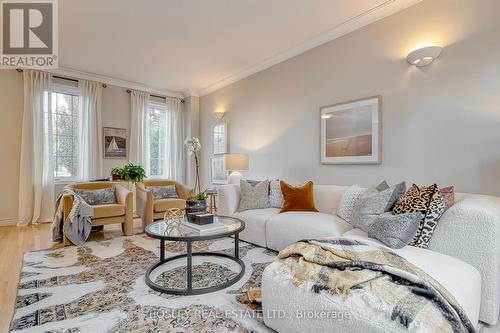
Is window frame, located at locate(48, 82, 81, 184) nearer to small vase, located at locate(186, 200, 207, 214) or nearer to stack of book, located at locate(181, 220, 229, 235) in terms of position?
small vase, located at locate(186, 200, 207, 214)

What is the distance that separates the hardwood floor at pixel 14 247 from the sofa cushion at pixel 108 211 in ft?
1.18

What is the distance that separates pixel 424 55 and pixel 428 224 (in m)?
1.79

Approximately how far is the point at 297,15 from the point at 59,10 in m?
2.87

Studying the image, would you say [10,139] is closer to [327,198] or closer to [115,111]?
[115,111]

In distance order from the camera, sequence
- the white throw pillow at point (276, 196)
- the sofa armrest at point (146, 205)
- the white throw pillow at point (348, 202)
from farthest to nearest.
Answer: the sofa armrest at point (146, 205) → the white throw pillow at point (276, 196) → the white throw pillow at point (348, 202)

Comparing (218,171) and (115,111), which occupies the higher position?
(115,111)

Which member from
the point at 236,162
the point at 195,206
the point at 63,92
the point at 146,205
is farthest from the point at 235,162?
the point at 63,92

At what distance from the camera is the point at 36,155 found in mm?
4477

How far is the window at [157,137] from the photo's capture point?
5953 millimetres

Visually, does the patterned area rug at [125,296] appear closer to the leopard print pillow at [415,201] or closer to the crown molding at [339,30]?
the leopard print pillow at [415,201]

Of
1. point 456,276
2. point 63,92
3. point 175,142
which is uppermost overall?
point 63,92

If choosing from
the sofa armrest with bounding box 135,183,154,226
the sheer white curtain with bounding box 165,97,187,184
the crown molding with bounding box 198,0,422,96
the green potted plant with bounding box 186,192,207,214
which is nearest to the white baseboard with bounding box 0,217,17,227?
the sofa armrest with bounding box 135,183,154,226

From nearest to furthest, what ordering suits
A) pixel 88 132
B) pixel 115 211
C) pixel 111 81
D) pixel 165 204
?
pixel 115 211
pixel 165 204
pixel 88 132
pixel 111 81

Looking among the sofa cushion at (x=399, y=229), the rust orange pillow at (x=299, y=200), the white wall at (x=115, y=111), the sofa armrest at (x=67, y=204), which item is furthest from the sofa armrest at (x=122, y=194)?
the sofa cushion at (x=399, y=229)
